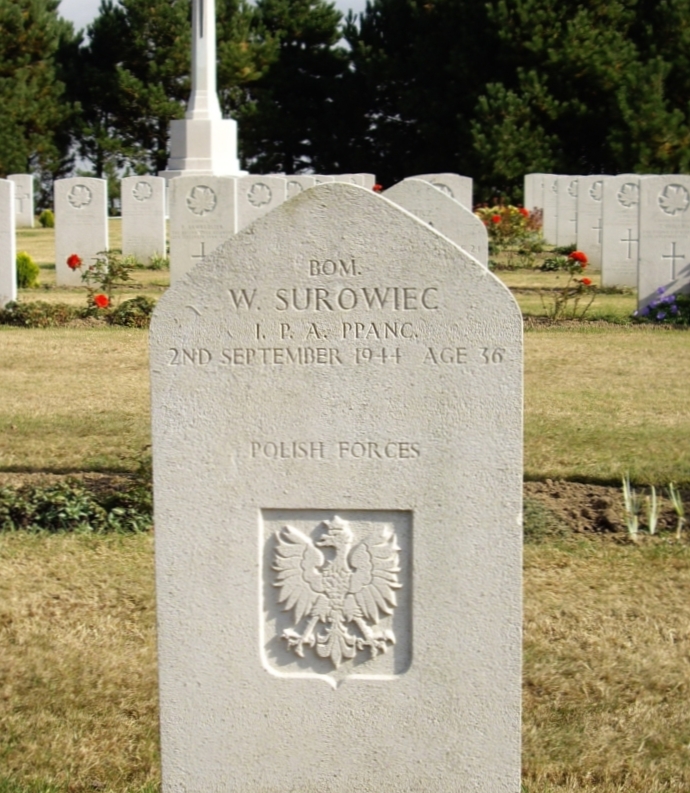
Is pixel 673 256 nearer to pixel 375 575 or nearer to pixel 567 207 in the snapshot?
pixel 567 207

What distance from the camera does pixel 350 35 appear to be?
1257 inches

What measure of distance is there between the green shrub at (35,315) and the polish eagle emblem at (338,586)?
995 cm

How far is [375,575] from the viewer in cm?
313

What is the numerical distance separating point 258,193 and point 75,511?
34.8ft

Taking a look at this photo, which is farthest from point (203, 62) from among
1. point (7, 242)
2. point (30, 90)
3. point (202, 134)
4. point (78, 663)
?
point (78, 663)

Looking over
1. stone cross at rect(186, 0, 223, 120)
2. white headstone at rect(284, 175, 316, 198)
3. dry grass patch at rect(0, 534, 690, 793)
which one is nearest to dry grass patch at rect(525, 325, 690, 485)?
dry grass patch at rect(0, 534, 690, 793)

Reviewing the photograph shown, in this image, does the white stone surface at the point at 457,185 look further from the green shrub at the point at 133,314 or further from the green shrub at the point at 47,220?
the green shrub at the point at 47,220

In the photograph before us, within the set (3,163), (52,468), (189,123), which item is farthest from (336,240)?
(3,163)

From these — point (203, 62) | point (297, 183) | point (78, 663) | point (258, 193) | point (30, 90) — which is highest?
point (30, 90)

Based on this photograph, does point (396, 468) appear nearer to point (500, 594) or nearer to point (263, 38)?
point (500, 594)

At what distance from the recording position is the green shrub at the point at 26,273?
15.8 meters

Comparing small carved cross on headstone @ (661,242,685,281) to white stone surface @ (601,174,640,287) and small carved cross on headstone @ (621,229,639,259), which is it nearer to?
white stone surface @ (601,174,640,287)

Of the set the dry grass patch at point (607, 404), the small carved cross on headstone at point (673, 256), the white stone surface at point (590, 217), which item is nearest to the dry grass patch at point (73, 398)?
the dry grass patch at point (607, 404)

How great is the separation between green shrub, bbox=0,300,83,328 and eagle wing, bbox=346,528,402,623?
1000 centimetres
